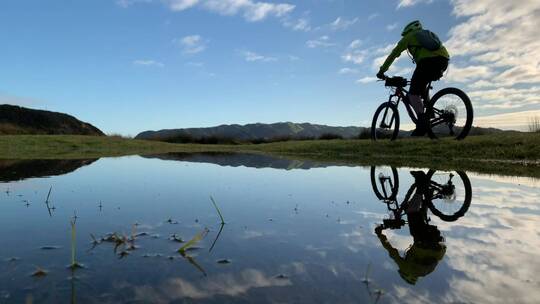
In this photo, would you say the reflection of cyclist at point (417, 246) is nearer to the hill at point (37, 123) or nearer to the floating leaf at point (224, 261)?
the floating leaf at point (224, 261)

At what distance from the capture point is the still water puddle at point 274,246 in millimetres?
2398

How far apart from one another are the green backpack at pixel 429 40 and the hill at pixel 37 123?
141 feet

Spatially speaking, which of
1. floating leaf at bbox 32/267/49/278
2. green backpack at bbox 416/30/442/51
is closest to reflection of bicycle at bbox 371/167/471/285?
floating leaf at bbox 32/267/49/278

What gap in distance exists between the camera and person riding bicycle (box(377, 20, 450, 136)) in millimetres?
10359

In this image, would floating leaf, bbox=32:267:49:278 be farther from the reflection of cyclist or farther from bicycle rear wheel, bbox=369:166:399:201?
bicycle rear wheel, bbox=369:166:399:201

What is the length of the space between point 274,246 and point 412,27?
962 cm

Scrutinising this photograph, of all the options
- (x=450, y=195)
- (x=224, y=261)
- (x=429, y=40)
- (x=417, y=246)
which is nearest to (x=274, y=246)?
(x=224, y=261)

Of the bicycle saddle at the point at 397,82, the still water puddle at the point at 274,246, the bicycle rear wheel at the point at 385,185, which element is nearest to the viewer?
A: the still water puddle at the point at 274,246

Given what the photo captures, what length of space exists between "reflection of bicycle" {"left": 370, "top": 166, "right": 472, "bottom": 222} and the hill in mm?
43802

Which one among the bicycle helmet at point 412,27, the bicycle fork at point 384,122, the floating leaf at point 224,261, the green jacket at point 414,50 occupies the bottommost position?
the floating leaf at point 224,261

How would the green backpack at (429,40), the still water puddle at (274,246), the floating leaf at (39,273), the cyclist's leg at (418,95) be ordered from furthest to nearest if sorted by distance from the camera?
the cyclist's leg at (418,95), the green backpack at (429,40), the floating leaf at (39,273), the still water puddle at (274,246)

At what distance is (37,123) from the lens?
4650 centimetres

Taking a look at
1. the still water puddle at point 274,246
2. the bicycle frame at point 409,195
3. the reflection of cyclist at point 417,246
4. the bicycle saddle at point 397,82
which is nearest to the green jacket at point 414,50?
the bicycle saddle at point 397,82

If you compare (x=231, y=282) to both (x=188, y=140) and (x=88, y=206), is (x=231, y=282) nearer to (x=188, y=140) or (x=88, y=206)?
(x=88, y=206)
